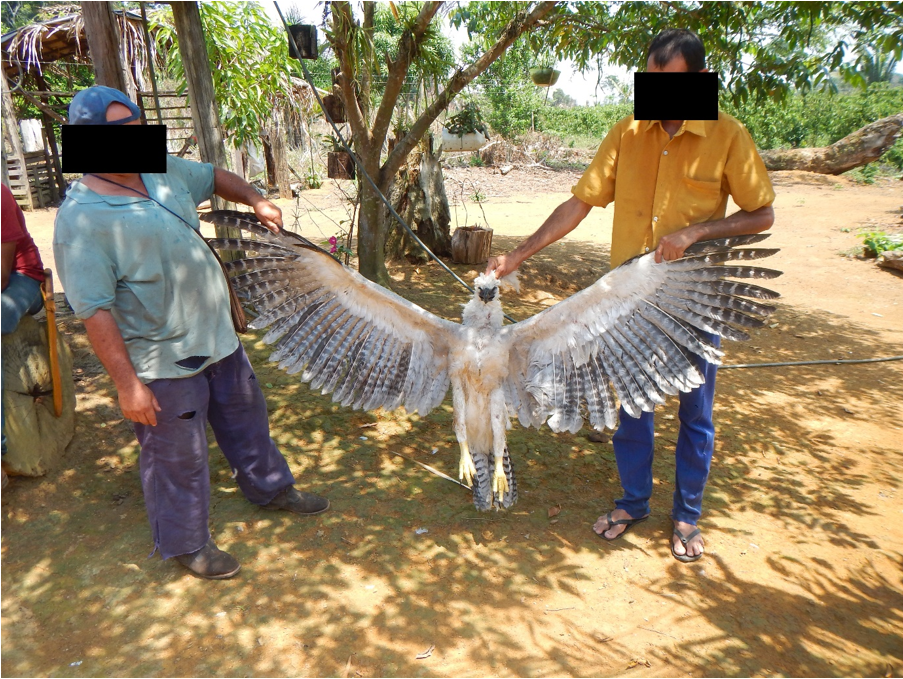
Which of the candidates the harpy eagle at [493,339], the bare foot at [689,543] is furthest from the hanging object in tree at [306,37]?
the bare foot at [689,543]

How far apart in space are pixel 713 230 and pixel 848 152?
21176 mm

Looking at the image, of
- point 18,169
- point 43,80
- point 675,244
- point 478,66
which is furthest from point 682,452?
point 43,80

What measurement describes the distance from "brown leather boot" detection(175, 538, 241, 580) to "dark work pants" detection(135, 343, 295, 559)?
0.05 metres

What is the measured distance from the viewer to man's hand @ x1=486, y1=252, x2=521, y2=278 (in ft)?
11.5

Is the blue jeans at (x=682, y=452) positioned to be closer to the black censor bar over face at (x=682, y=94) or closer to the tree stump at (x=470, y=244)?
the black censor bar over face at (x=682, y=94)

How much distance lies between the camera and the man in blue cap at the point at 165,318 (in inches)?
98.7

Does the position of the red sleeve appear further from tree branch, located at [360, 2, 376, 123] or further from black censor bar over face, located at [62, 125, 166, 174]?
tree branch, located at [360, 2, 376, 123]

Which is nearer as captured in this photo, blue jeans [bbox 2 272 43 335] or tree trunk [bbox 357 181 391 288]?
blue jeans [bbox 2 272 43 335]

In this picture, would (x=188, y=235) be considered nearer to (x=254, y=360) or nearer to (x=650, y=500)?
(x=254, y=360)

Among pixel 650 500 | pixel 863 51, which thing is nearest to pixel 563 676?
pixel 650 500

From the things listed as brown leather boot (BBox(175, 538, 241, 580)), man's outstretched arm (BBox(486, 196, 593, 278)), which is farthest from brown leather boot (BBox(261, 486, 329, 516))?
man's outstretched arm (BBox(486, 196, 593, 278))

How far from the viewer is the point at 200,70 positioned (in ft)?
15.7

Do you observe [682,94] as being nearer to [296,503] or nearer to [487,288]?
[487,288]

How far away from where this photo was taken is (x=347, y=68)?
5734mm
